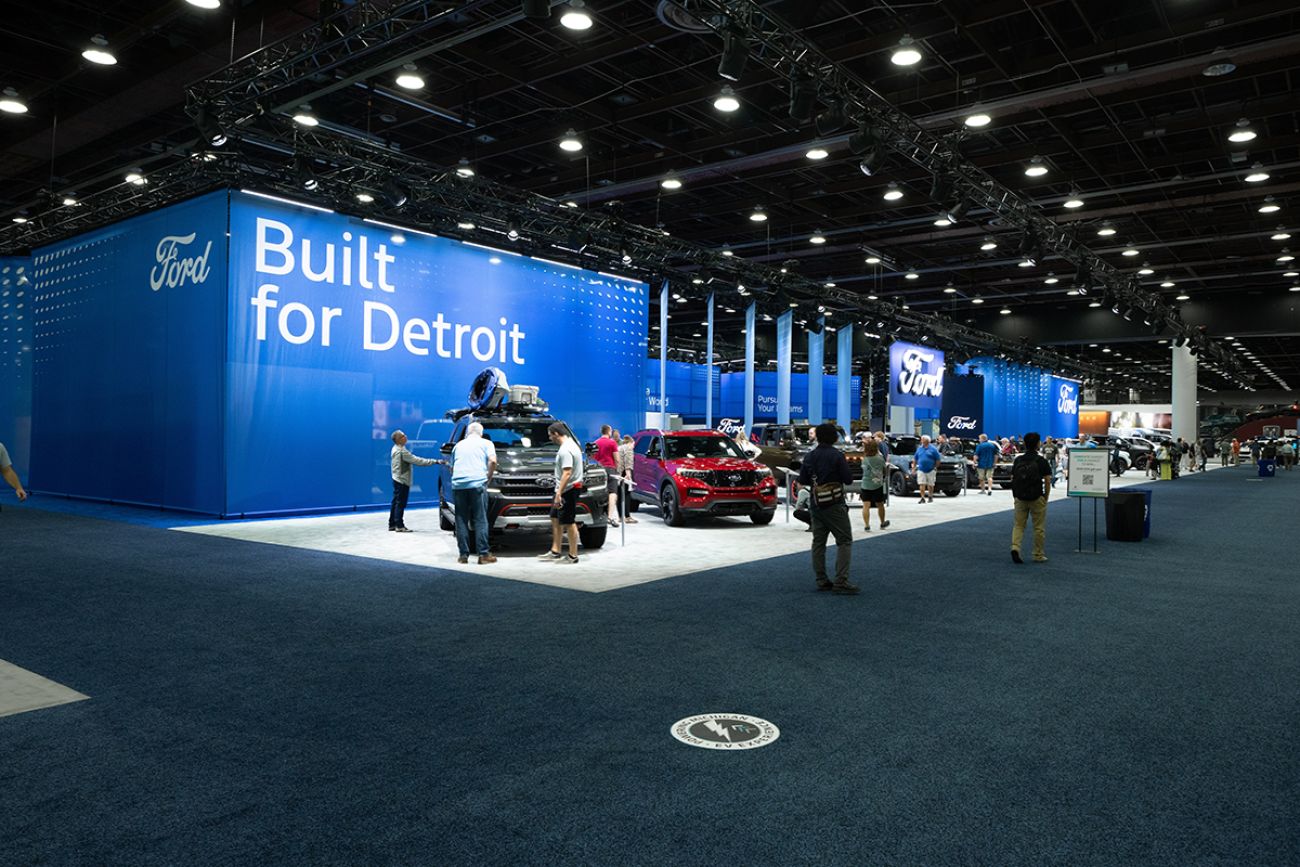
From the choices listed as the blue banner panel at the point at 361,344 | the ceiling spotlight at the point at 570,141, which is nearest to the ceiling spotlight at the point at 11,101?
the blue banner panel at the point at 361,344

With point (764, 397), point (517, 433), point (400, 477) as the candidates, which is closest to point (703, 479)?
point (517, 433)

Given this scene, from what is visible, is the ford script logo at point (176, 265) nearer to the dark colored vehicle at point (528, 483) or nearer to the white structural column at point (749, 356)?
the dark colored vehicle at point (528, 483)

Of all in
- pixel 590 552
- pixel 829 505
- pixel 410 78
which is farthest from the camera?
pixel 410 78

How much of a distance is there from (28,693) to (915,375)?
31911 millimetres

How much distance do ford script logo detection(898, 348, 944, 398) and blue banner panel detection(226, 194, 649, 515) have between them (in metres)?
16.4

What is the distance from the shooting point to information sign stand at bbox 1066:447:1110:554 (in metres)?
11.1

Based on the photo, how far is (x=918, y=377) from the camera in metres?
33.3

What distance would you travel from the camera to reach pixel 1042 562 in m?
10.3

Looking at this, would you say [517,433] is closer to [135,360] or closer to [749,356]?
[135,360]

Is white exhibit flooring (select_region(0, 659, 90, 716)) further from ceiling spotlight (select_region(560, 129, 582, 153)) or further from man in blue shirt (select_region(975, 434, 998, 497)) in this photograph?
man in blue shirt (select_region(975, 434, 998, 497))

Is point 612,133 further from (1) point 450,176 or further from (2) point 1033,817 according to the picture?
(2) point 1033,817

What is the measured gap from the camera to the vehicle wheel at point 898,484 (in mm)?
22047

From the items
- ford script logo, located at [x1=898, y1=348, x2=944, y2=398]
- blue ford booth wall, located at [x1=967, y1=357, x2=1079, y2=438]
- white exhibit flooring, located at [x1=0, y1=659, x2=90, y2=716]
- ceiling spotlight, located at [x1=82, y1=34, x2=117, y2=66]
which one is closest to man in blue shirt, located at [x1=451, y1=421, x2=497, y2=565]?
white exhibit flooring, located at [x1=0, y1=659, x2=90, y2=716]

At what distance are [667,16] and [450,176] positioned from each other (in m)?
6.58
